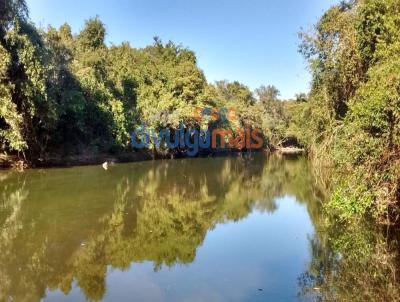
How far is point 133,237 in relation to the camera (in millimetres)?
9883

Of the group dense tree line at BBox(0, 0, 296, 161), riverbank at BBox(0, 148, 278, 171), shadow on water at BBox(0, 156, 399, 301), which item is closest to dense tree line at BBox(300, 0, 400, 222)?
shadow on water at BBox(0, 156, 399, 301)

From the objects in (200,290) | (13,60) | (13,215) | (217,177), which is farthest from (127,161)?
(200,290)

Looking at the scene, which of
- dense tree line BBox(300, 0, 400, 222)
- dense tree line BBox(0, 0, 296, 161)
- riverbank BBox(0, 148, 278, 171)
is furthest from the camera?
riverbank BBox(0, 148, 278, 171)

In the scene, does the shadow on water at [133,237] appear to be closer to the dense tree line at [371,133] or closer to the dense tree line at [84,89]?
the dense tree line at [371,133]

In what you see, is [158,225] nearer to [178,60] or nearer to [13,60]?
[13,60]

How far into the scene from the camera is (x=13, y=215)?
38.2 ft

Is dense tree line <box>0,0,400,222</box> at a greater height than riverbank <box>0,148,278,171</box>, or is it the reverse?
dense tree line <box>0,0,400,222</box>

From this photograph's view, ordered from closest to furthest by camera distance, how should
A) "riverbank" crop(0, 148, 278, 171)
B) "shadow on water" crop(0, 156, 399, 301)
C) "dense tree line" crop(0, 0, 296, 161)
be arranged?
"shadow on water" crop(0, 156, 399, 301), "dense tree line" crop(0, 0, 296, 161), "riverbank" crop(0, 148, 278, 171)

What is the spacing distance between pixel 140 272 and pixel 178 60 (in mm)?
38427

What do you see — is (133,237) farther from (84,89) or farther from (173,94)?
(173,94)

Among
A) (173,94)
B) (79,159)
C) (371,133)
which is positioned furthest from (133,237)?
(173,94)

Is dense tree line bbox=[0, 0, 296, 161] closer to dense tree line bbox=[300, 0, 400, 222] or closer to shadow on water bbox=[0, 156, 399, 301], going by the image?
shadow on water bbox=[0, 156, 399, 301]

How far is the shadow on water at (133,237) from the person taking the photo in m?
6.87

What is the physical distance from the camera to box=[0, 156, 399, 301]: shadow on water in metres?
6.87
